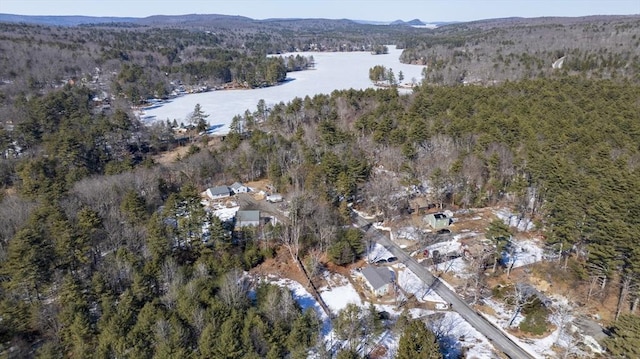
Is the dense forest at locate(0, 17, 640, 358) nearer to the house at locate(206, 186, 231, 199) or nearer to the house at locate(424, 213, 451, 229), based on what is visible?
the house at locate(206, 186, 231, 199)

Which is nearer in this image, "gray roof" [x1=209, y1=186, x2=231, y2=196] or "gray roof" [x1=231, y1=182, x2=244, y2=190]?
"gray roof" [x1=209, y1=186, x2=231, y2=196]

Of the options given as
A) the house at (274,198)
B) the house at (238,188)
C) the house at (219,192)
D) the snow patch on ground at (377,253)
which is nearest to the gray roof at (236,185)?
the house at (238,188)

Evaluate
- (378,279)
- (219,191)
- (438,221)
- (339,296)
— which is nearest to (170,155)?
(219,191)

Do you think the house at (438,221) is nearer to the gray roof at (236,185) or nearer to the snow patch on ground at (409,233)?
the snow patch on ground at (409,233)

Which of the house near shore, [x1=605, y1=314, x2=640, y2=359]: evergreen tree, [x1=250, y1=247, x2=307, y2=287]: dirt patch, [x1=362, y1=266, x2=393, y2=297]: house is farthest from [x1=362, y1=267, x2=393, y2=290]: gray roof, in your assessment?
the house near shore

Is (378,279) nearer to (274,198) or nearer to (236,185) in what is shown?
(274,198)

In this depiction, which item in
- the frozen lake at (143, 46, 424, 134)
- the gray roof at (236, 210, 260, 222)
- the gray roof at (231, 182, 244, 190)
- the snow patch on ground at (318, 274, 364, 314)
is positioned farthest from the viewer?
the frozen lake at (143, 46, 424, 134)
